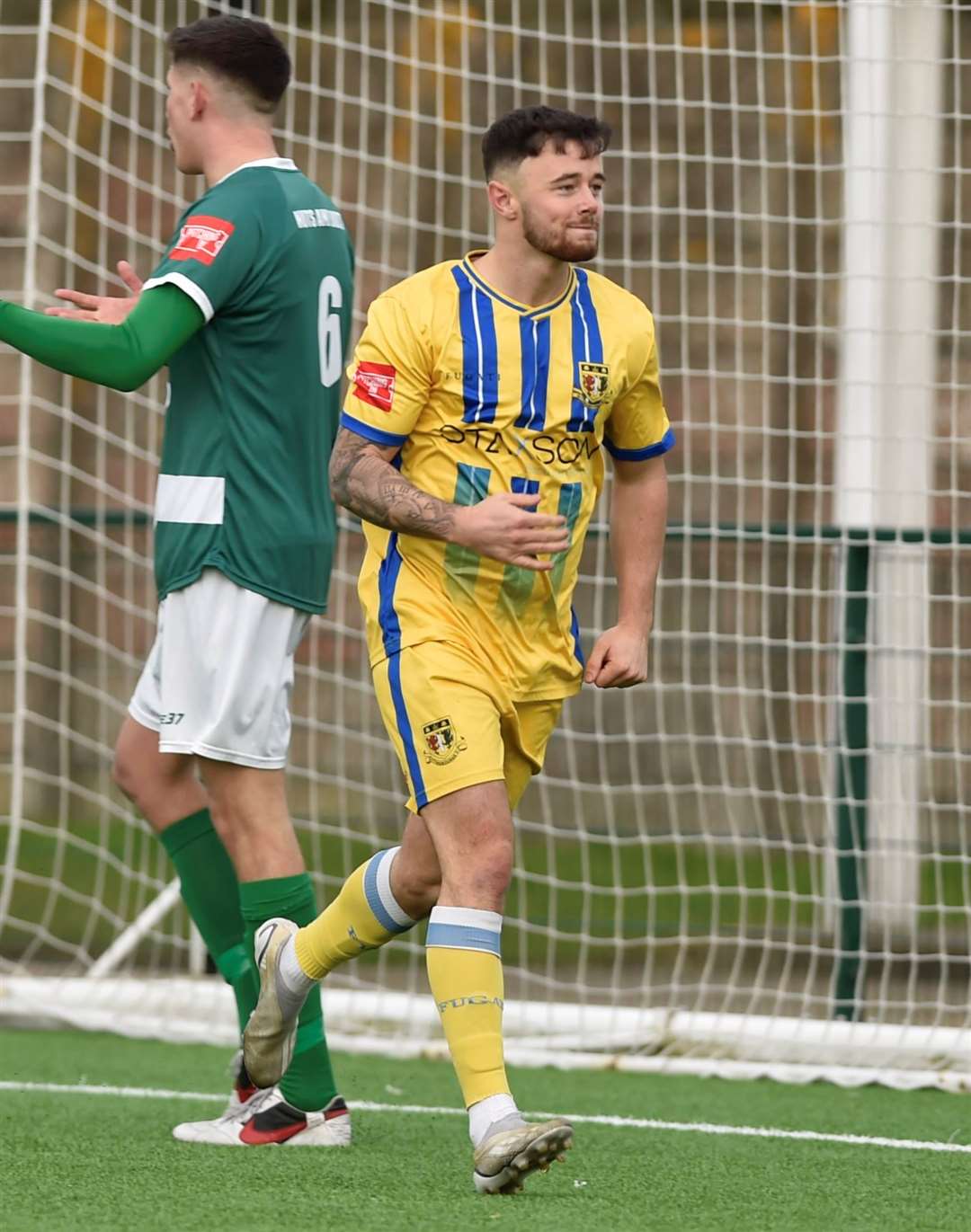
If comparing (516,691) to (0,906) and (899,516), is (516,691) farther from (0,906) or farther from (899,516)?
(0,906)

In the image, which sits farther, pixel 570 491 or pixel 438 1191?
pixel 570 491

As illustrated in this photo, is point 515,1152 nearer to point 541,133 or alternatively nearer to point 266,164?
point 541,133

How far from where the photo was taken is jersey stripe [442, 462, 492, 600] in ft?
12.5

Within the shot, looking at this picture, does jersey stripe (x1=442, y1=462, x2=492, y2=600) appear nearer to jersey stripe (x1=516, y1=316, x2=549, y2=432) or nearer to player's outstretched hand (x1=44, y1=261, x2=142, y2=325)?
jersey stripe (x1=516, y1=316, x2=549, y2=432)

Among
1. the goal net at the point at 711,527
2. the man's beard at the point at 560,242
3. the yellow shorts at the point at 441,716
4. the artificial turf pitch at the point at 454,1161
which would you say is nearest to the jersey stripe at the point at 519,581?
the yellow shorts at the point at 441,716

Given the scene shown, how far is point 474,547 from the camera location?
3.57 metres

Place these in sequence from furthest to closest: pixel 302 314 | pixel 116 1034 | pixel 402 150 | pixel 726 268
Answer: pixel 402 150 < pixel 726 268 < pixel 116 1034 < pixel 302 314

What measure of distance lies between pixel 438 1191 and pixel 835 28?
431cm

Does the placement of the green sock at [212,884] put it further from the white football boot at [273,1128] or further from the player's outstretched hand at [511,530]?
the player's outstretched hand at [511,530]

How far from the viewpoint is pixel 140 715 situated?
14.3ft

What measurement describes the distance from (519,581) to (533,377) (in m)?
0.37

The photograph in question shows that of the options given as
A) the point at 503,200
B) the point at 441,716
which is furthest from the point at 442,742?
the point at 503,200

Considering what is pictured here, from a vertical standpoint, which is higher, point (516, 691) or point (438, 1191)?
point (516, 691)

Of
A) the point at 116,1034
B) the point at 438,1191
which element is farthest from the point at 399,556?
the point at 116,1034
